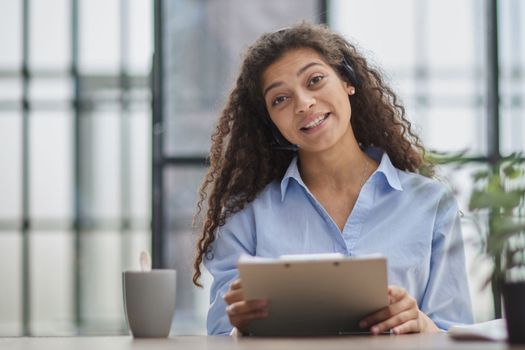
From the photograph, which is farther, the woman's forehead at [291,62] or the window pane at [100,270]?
the window pane at [100,270]

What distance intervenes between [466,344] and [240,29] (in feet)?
12.0

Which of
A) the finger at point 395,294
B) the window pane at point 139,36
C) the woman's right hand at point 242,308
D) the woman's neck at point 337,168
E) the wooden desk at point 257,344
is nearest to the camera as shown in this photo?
the wooden desk at point 257,344

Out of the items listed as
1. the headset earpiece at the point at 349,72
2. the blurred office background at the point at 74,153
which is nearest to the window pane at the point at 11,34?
the blurred office background at the point at 74,153

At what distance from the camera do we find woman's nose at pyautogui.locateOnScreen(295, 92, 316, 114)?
7.87 feet

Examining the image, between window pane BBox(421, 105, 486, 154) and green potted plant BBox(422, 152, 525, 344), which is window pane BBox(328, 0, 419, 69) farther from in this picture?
green potted plant BBox(422, 152, 525, 344)

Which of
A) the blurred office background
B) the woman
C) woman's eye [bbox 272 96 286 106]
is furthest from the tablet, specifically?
the blurred office background

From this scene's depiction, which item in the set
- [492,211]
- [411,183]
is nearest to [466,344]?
[492,211]

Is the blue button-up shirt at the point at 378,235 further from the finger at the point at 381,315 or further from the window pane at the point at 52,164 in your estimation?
the window pane at the point at 52,164

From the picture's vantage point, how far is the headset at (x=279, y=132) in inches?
103

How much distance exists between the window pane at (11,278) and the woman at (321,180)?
3735 millimetres

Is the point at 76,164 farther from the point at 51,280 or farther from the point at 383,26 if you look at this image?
the point at 383,26

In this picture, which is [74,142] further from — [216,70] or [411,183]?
[411,183]

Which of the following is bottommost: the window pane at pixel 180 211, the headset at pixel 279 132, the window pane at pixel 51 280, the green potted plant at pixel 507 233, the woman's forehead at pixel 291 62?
the window pane at pixel 51 280

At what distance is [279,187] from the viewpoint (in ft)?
8.31
